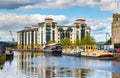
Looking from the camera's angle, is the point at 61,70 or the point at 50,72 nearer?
the point at 50,72

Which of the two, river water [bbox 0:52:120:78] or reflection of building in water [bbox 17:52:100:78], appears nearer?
river water [bbox 0:52:120:78]

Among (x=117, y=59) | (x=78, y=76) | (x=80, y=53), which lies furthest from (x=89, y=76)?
(x=80, y=53)

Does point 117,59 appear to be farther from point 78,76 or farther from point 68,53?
point 68,53

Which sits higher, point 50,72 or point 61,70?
point 50,72

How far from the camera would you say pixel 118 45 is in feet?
640

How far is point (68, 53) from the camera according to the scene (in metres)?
195

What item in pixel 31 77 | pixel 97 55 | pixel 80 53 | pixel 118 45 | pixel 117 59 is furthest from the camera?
pixel 118 45

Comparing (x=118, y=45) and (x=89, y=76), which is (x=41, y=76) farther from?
(x=118, y=45)

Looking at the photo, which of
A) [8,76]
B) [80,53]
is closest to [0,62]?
[8,76]

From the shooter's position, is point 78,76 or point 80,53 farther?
point 80,53

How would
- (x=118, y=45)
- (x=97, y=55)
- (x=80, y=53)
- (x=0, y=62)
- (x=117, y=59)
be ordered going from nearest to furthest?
(x=0, y=62) → (x=117, y=59) → (x=97, y=55) → (x=80, y=53) → (x=118, y=45)

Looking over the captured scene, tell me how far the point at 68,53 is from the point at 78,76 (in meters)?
128

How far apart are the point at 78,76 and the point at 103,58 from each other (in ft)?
213

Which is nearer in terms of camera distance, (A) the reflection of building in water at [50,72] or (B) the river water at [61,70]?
(B) the river water at [61,70]
